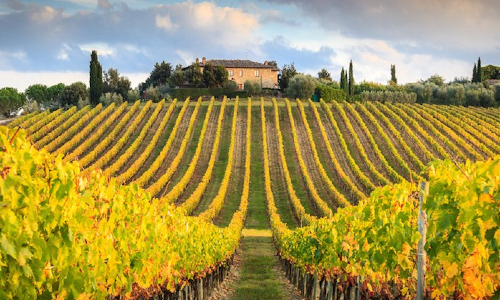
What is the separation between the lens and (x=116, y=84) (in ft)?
404

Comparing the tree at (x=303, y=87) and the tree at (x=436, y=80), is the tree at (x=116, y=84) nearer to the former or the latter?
the tree at (x=303, y=87)

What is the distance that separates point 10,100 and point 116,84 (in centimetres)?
3247

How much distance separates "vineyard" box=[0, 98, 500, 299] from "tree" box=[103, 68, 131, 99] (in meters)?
23.4

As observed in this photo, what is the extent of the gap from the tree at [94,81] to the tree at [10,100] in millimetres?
48931

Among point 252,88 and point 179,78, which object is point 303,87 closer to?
point 252,88

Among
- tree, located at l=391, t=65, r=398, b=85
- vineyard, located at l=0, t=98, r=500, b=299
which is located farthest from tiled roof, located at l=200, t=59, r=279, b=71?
vineyard, located at l=0, t=98, r=500, b=299

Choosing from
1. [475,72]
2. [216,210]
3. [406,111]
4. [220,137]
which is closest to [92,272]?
[216,210]

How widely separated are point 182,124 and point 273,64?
208 feet

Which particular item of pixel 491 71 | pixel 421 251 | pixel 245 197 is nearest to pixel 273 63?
pixel 491 71

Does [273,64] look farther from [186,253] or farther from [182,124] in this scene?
[186,253]

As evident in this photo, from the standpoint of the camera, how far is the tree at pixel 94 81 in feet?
299

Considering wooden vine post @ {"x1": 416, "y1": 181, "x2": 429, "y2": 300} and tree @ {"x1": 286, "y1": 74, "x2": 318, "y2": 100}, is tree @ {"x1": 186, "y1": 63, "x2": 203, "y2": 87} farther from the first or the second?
wooden vine post @ {"x1": 416, "y1": 181, "x2": 429, "y2": 300}

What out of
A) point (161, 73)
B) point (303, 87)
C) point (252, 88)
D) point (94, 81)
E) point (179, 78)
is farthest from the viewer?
point (161, 73)

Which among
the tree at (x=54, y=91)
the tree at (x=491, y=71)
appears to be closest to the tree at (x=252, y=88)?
the tree at (x=491, y=71)
